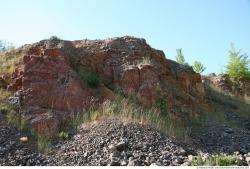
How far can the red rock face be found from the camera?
10234mm

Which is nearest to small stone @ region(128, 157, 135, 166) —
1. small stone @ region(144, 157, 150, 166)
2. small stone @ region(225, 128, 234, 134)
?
small stone @ region(144, 157, 150, 166)

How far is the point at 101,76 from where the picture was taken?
1225cm

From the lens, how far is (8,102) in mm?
10023

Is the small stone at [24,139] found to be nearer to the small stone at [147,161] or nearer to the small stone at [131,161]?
the small stone at [131,161]

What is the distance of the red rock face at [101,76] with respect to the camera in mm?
10234

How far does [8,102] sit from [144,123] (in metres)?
3.41

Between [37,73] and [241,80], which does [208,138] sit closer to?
[37,73]

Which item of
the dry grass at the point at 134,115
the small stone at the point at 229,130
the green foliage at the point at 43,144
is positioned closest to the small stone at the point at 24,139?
the green foliage at the point at 43,144

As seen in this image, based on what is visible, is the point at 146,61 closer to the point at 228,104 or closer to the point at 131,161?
the point at 228,104

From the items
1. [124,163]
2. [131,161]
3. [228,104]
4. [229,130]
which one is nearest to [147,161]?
[131,161]

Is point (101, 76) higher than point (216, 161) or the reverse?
higher

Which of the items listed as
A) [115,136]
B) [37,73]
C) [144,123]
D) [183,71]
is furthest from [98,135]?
[183,71]

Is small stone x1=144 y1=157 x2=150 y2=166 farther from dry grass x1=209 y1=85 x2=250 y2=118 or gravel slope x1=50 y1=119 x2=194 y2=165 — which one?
dry grass x1=209 y1=85 x2=250 y2=118

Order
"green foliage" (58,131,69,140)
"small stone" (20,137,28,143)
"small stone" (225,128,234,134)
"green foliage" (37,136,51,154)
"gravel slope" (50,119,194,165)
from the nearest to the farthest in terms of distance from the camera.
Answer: "gravel slope" (50,119,194,165) < "green foliage" (37,136,51,154) < "small stone" (20,137,28,143) < "green foliage" (58,131,69,140) < "small stone" (225,128,234,134)
